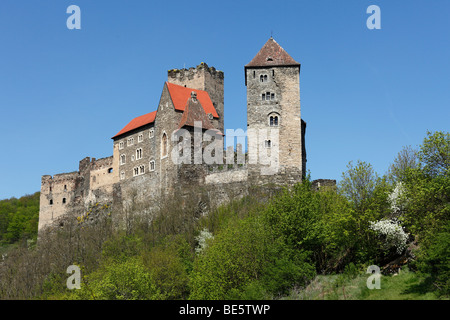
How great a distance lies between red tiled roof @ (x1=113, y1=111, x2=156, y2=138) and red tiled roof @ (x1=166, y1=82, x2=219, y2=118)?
14.6ft

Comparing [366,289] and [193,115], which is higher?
[193,115]

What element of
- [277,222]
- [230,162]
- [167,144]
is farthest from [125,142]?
[277,222]

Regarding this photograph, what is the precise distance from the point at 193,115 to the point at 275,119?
11317 mm

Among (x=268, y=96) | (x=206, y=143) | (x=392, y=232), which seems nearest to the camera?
(x=392, y=232)

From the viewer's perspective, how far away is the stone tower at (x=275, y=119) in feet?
191

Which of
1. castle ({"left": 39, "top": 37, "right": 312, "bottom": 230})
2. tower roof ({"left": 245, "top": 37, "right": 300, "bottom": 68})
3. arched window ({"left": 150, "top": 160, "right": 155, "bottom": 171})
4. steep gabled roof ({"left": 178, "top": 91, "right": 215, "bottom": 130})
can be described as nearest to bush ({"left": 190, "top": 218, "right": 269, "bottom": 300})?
castle ({"left": 39, "top": 37, "right": 312, "bottom": 230})

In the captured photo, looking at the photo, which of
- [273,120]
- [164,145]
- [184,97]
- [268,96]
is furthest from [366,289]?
[184,97]

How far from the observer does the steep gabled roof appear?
65312 millimetres

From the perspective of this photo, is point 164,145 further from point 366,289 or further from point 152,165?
point 366,289

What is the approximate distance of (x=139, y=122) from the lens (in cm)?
7469

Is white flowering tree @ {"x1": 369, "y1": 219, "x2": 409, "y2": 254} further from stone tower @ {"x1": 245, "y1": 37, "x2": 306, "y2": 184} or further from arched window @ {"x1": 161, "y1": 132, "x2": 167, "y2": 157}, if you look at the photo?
arched window @ {"x1": 161, "y1": 132, "x2": 167, "y2": 157}

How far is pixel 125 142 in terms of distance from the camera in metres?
74.9

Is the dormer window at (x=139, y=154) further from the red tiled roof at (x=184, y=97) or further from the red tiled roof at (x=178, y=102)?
the red tiled roof at (x=184, y=97)
